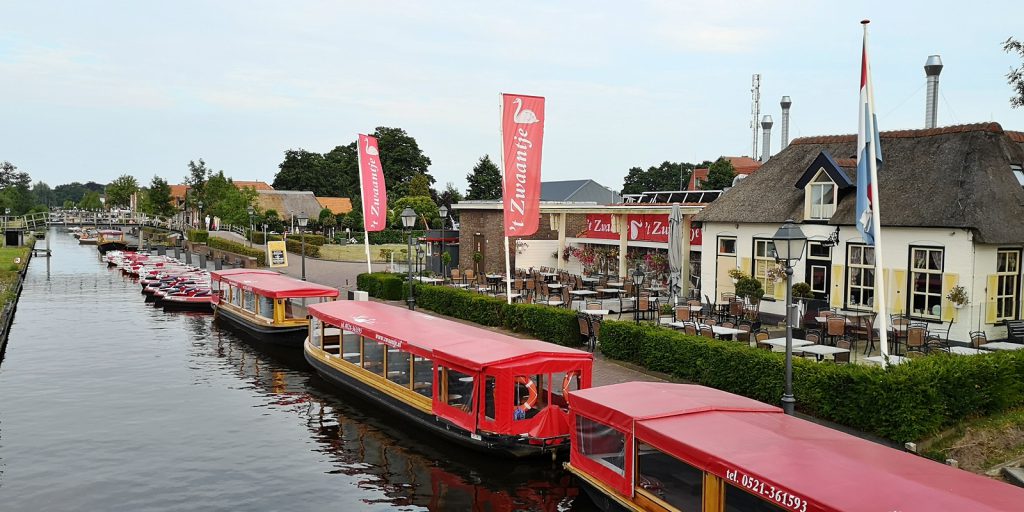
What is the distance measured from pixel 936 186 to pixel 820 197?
3645mm

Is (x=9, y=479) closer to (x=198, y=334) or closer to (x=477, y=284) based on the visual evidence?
(x=198, y=334)

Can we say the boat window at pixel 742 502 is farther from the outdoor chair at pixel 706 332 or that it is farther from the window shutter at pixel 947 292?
the window shutter at pixel 947 292

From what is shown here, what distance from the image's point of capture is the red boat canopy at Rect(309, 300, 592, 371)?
15.4m

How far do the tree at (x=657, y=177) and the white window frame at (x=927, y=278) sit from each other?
88781 millimetres

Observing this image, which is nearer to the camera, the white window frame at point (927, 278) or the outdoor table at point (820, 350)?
the outdoor table at point (820, 350)

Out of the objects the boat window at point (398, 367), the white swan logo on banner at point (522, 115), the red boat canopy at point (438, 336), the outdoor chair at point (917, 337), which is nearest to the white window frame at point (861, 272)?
the outdoor chair at point (917, 337)

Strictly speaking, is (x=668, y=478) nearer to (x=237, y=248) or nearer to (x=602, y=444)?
(x=602, y=444)

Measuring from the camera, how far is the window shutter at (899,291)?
885 inches

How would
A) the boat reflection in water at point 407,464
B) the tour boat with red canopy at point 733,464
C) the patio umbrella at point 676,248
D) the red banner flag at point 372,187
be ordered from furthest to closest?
the red banner flag at point 372,187 → the patio umbrella at point 676,248 → the boat reflection in water at point 407,464 → the tour boat with red canopy at point 733,464

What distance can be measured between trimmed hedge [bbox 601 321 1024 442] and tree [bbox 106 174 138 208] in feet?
463

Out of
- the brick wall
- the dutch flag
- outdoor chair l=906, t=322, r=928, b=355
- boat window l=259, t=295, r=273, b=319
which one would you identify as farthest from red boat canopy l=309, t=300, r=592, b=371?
the brick wall

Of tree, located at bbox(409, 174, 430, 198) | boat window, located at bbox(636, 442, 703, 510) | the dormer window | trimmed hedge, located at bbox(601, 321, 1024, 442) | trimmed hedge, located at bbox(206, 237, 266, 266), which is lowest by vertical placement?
boat window, located at bbox(636, 442, 703, 510)

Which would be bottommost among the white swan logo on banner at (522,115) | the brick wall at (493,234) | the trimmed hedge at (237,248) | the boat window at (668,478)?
the boat window at (668,478)

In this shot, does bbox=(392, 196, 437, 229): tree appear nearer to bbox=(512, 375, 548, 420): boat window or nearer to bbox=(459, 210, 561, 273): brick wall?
bbox=(459, 210, 561, 273): brick wall
